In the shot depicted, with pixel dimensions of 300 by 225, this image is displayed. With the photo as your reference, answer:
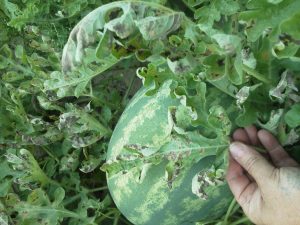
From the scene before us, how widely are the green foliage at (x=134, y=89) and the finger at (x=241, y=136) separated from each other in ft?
0.07

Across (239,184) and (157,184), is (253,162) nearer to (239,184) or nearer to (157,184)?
(239,184)

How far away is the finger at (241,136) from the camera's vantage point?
1.32 meters

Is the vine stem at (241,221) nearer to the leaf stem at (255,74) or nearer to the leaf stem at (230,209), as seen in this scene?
the leaf stem at (230,209)

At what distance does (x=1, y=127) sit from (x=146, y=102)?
64 cm

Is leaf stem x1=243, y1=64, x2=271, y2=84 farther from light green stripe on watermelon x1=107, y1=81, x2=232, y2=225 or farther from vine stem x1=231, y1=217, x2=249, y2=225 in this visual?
vine stem x1=231, y1=217, x2=249, y2=225

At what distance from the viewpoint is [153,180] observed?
4.42ft

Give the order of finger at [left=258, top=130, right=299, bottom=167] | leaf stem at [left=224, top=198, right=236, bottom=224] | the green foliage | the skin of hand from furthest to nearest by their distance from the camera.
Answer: leaf stem at [left=224, top=198, right=236, bottom=224]
finger at [left=258, top=130, right=299, bottom=167]
the skin of hand
the green foliage

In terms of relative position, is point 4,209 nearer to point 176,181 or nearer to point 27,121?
point 27,121

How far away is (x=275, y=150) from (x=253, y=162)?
91 mm

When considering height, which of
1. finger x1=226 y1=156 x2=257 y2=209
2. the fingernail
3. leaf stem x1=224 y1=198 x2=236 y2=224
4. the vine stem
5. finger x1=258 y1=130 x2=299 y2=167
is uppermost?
the fingernail

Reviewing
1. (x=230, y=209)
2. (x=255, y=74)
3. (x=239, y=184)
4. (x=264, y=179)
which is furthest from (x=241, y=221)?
(x=255, y=74)

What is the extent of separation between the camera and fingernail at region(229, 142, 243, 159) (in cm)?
126

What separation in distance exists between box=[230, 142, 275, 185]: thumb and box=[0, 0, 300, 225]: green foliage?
0.04m

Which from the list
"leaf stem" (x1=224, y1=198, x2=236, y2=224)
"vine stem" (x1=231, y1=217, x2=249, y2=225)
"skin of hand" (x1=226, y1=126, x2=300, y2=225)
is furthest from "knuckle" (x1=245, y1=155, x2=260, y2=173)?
"vine stem" (x1=231, y1=217, x2=249, y2=225)
